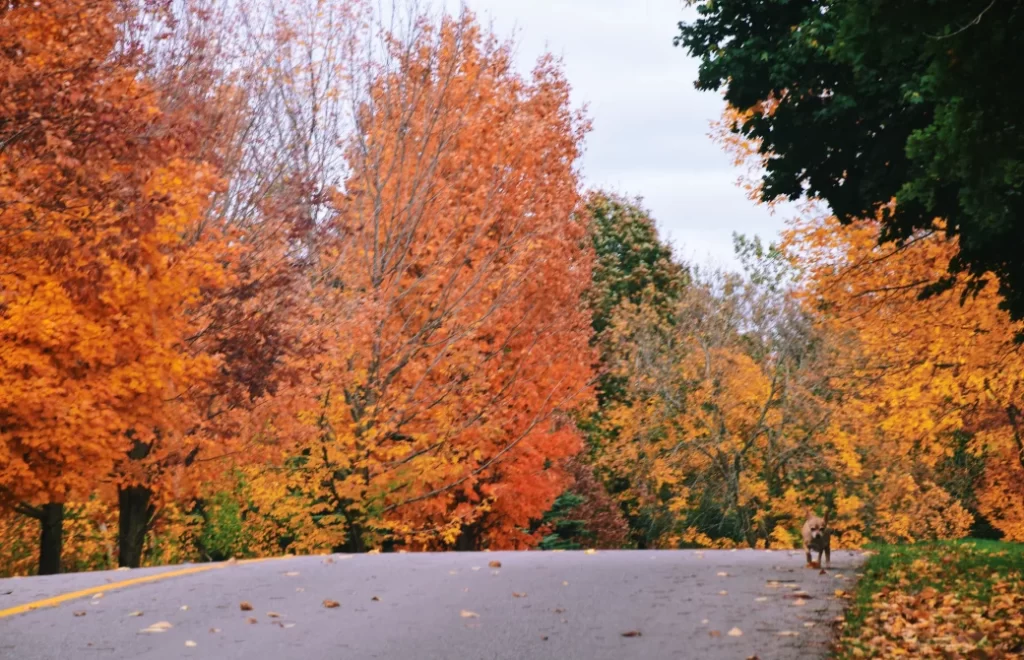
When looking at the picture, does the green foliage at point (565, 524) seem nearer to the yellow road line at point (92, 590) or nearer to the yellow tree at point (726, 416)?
the yellow tree at point (726, 416)

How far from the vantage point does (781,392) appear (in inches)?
1512

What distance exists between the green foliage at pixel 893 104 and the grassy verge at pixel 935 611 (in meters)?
2.64

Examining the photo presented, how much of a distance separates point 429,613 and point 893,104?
229 inches

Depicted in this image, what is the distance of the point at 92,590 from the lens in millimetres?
10070

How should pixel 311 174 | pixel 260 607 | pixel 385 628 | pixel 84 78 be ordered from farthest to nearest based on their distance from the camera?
pixel 311 174 → pixel 84 78 → pixel 260 607 → pixel 385 628

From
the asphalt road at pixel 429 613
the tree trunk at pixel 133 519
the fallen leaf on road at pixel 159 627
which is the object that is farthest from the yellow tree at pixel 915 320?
the tree trunk at pixel 133 519

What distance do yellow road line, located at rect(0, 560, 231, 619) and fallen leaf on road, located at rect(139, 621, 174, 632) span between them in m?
1.17

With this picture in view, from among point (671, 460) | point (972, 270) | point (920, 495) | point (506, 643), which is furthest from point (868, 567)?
point (920, 495)

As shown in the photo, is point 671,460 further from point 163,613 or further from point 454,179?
point 163,613

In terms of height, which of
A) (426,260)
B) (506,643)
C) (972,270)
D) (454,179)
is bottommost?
(506,643)

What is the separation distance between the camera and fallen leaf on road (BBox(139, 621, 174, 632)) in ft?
26.8

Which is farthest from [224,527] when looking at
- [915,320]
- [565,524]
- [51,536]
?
[915,320]

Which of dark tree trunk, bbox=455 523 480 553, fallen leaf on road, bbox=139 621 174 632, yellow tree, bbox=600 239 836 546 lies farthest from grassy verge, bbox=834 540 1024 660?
yellow tree, bbox=600 239 836 546

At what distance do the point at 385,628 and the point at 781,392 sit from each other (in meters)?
31.4
